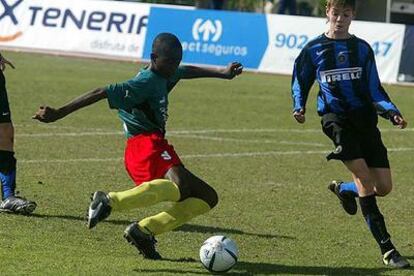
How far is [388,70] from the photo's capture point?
2870 centimetres

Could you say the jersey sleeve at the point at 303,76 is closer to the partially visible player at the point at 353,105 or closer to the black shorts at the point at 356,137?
the partially visible player at the point at 353,105

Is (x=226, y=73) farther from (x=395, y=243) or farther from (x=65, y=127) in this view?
(x=65, y=127)

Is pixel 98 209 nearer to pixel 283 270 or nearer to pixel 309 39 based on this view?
pixel 283 270

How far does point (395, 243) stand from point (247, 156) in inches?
226

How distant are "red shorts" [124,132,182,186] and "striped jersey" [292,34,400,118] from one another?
1118 mm

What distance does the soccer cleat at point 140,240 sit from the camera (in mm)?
8031

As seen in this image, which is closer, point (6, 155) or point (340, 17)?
point (340, 17)

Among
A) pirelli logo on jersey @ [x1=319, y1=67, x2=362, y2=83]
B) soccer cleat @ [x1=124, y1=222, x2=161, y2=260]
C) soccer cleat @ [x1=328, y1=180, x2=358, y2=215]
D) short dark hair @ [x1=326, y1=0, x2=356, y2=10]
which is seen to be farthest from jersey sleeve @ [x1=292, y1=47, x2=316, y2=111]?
soccer cleat @ [x1=124, y1=222, x2=161, y2=260]

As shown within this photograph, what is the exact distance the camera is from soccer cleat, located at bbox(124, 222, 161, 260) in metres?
8.03

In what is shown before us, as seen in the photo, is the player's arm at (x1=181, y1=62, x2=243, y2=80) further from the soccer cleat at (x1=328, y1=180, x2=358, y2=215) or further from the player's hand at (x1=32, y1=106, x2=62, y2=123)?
the soccer cleat at (x1=328, y1=180, x2=358, y2=215)

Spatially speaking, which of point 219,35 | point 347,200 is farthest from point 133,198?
point 219,35

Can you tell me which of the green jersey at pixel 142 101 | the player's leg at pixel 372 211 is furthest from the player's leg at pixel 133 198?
the player's leg at pixel 372 211

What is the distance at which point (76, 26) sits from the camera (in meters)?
32.7

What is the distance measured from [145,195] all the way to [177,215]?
0.47 metres
